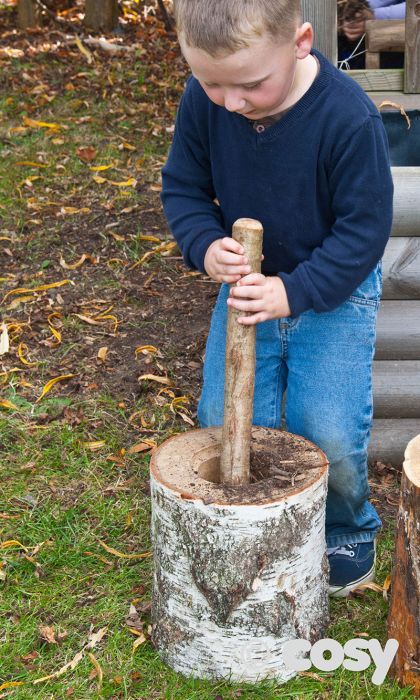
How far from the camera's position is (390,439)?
3.71 meters

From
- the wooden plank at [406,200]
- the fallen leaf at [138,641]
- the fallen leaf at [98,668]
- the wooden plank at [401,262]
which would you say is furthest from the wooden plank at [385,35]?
the fallen leaf at [98,668]

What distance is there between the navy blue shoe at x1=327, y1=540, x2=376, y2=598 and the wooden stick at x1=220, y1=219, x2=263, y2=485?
0.61 m

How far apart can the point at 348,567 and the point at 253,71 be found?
1.59 metres

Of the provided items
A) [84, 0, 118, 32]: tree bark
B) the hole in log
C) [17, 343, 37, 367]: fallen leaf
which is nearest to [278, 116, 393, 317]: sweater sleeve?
the hole in log

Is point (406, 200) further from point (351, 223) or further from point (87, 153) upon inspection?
point (87, 153)

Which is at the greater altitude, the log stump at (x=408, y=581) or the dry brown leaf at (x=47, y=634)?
the log stump at (x=408, y=581)

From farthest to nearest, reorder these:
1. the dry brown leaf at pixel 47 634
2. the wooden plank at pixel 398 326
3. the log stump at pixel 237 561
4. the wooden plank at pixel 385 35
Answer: the wooden plank at pixel 385 35
the wooden plank at pixel 398 326
the dry brown leaf at pixel 47 634
the log stump at pixel 237 561

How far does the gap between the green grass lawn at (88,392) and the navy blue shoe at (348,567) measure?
0.16ft

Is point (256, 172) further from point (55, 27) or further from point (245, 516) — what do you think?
point (55, 27)

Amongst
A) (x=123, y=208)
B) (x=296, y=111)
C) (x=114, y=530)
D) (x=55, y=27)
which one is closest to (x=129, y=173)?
(x=123, y=208)

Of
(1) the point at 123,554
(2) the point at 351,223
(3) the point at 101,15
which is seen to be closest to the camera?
(2) the point at 351,223

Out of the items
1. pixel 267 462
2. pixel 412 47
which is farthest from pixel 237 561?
pixel 412 47

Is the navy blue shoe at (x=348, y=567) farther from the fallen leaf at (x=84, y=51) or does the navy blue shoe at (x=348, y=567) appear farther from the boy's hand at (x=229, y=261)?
the fallen leaf at (x=84, y=51)

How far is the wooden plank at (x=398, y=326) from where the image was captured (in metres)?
3.61
